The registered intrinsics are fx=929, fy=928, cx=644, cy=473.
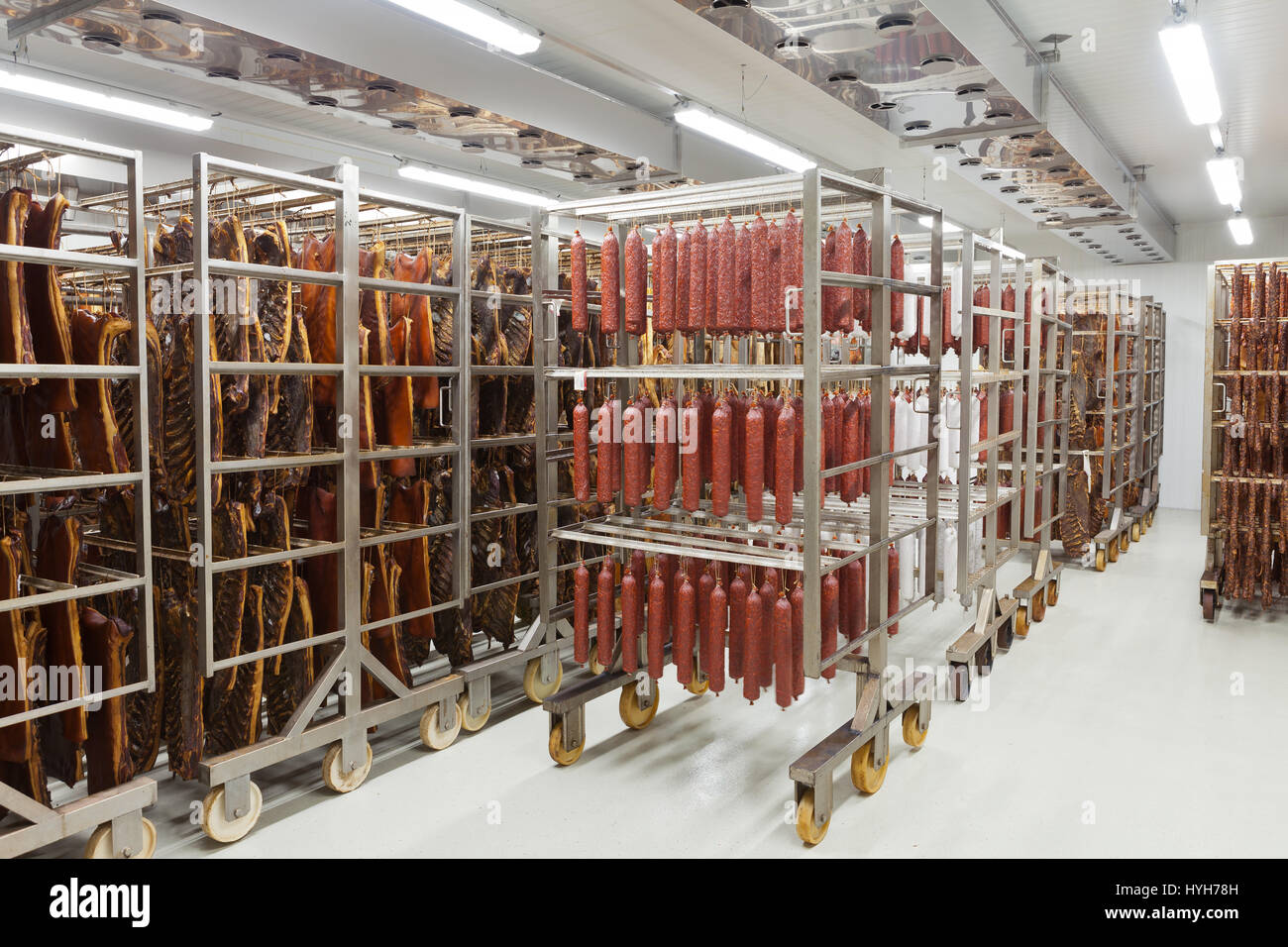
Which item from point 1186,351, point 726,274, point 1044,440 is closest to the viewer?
point 726,274

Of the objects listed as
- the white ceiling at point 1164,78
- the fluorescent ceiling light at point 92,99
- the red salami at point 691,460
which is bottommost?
the red salami at point 691,460

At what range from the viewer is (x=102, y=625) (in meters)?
3.45

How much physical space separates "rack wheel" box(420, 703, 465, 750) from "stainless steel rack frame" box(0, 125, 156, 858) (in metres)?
1.34

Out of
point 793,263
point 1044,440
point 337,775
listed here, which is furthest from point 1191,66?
point 337,775

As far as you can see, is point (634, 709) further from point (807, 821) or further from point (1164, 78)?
point (1164, 78)

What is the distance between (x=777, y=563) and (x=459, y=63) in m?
3.92

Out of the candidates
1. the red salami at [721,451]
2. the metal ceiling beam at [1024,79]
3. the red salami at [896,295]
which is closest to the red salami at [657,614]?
the red salami at [721,451]

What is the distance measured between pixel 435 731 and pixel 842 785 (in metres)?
1.97

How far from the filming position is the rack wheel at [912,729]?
179 inches

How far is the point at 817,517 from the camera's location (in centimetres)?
353

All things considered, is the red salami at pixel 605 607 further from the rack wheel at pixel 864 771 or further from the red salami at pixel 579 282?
the rack wheel at pixel 864 771

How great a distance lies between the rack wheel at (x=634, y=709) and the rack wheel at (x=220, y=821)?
5.85ft

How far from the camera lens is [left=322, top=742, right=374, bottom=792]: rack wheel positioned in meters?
4.06
